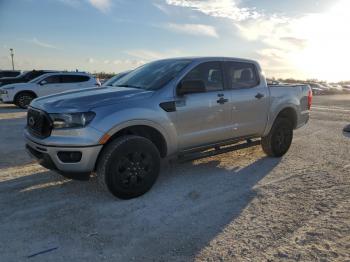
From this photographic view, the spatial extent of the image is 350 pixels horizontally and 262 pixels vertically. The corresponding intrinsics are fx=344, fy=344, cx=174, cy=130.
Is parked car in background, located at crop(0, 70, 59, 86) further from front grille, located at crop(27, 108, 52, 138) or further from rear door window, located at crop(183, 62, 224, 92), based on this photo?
rear door window, located at crop(183, 62, 224, 92)

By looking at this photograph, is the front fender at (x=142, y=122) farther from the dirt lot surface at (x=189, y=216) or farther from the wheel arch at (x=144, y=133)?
the dirt lot surface at (x=189, y=216)

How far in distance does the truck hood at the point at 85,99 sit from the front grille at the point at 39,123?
80 millimetres

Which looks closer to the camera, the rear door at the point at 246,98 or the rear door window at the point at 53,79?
the rear door at the point at 246,98

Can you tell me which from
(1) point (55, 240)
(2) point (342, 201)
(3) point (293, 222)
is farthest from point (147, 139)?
(2) point (342, 201)

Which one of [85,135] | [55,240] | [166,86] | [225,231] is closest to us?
[55,240]

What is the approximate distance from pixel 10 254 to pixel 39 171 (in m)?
2.59

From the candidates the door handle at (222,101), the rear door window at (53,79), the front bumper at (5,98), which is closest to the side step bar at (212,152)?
the door handle at (222,101)

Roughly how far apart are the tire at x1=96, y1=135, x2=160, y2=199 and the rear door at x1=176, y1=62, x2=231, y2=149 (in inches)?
24.3

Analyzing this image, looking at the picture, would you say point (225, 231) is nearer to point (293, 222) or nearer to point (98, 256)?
point (293, 222)

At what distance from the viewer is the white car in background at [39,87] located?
15.6m

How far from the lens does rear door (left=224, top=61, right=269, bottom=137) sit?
221 inches

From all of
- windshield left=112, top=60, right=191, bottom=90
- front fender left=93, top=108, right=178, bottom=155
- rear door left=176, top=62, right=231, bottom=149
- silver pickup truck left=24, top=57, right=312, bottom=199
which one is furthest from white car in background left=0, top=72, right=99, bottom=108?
front fender left=93, top=108, right=178, bottom=155

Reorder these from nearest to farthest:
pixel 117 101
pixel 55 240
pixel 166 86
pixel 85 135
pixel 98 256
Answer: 1. pixel 98 256
2. pixel 55 240
3. pixel 85 135
4. pixel 117 101
5. pixel 166 86

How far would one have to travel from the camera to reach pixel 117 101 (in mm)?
4305
